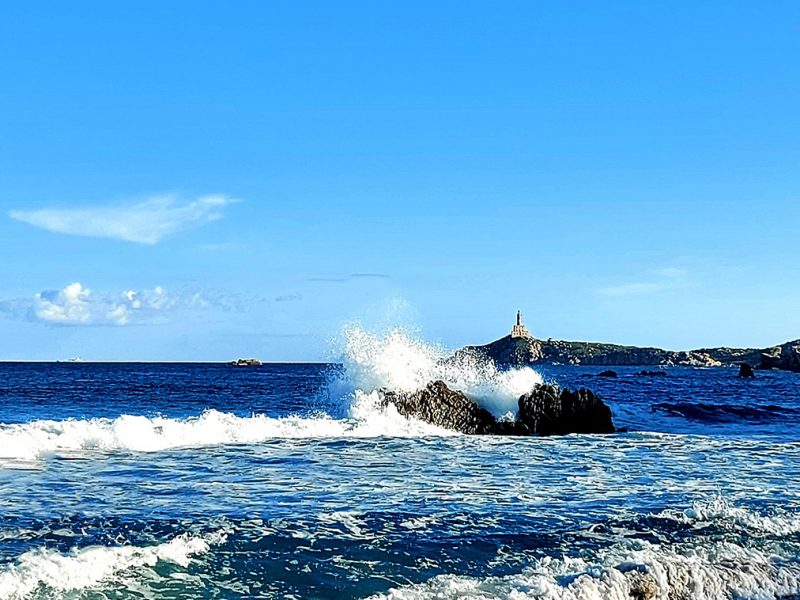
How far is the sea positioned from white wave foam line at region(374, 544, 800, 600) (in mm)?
24

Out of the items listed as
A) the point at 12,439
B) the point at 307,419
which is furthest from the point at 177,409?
the point at 12,439

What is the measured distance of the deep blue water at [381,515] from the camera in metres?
8.83

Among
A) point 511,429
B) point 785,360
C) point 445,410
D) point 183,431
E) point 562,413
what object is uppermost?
point 785,360

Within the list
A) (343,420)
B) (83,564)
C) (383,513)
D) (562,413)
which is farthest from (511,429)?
(83,564)

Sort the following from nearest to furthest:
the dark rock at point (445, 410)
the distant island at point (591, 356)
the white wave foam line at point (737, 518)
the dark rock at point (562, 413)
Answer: the white wave foam line at point (737, 518) → the dark rock at point (445, 410) → the dark rock at point (562, 413) → the distant island at point (591, 356)

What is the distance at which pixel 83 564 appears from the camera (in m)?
8.86

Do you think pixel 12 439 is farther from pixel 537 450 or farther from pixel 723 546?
pixel 723 546

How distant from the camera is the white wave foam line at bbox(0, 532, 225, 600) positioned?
8297 millimetres

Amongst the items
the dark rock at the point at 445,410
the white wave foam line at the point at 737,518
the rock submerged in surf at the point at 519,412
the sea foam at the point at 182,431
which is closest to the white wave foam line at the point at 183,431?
the sea foam at the point at 182,431

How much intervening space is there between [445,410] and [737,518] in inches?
533

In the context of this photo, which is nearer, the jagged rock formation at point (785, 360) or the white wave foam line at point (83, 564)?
the white wave foam line at point (83, 564)

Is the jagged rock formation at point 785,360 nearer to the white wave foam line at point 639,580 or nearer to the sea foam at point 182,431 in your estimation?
the sea foam at point 182,431

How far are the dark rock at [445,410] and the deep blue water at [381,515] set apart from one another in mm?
1993

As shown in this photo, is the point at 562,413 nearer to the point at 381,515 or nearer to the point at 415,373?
the point at 415,373
